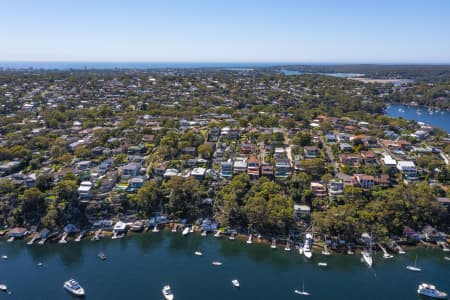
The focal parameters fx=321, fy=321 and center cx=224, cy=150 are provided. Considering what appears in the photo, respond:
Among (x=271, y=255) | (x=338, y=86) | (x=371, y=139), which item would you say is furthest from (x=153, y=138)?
(x=338, y=86)

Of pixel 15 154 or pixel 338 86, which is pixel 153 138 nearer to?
pixel 15 154

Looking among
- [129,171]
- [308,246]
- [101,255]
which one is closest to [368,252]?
[308,246]

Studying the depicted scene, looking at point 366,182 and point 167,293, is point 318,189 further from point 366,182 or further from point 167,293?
point 167,293

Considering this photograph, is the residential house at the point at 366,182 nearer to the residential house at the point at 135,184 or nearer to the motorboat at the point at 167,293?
the motorboat at the point at 167,293

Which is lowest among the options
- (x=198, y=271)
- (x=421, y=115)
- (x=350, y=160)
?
(x=198, y=271)

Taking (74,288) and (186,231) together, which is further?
(186,231)
